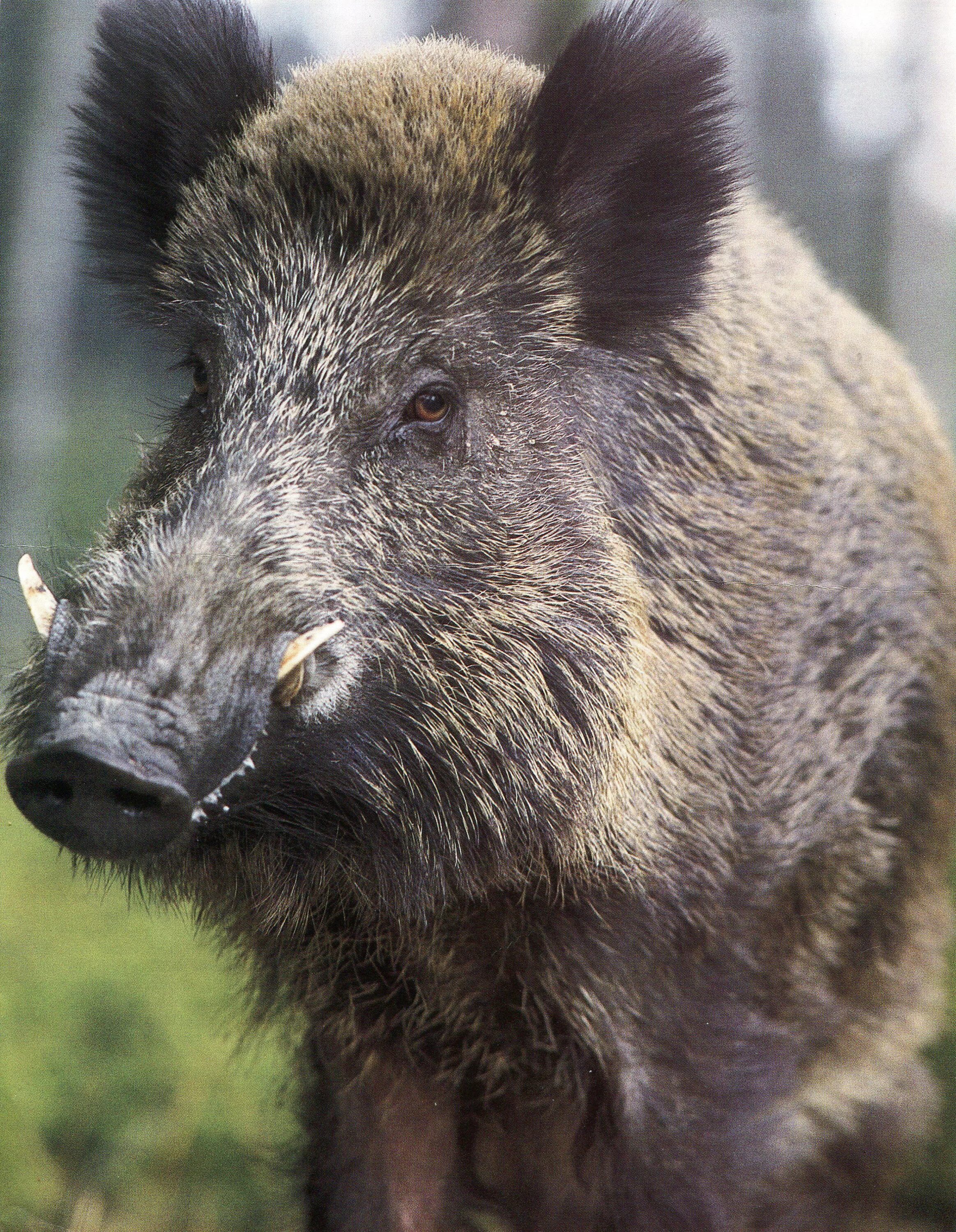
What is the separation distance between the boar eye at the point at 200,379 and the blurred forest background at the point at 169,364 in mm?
127

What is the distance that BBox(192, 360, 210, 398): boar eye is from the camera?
2391 millimetres

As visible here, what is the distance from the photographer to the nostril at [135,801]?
67.4 inches

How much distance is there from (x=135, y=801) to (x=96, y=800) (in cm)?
5

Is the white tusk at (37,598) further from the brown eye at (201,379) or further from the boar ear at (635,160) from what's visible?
the boar ear at (635,160)

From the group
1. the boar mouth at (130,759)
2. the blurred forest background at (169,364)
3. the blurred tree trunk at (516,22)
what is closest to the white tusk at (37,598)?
the boar mouth at (130,759)

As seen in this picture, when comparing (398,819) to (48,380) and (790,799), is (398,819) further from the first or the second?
(48,380)

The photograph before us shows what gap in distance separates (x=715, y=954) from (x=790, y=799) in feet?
1.21

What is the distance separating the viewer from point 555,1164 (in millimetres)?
2758

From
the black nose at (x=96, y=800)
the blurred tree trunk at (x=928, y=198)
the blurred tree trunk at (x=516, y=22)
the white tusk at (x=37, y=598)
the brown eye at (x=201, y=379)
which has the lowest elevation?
the black nose at (x=96, y=800)

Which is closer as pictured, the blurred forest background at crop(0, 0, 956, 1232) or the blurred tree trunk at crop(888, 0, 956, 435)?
the blurred forest background at crop(0, 0, 956, 1232)

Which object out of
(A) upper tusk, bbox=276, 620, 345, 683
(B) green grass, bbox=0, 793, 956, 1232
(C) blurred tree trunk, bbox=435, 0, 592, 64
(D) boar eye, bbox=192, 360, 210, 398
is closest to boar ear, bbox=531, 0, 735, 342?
(C) blurred tree trunk, bbox=435, 0, 592, 64

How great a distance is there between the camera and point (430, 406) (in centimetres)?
227

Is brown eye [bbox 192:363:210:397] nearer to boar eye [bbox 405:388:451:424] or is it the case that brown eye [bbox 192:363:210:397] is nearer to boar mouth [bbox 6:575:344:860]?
boar eye [bbox 405:388:451:424]

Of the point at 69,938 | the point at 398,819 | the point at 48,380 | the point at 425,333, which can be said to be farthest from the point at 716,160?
the point at 69,938
